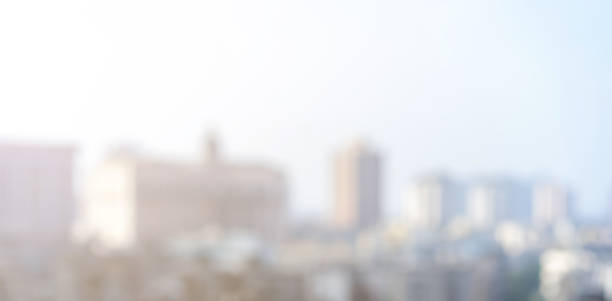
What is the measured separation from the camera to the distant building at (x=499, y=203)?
12.0ft

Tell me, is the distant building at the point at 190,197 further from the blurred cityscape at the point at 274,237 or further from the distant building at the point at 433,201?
the distant building at the point at 433,201

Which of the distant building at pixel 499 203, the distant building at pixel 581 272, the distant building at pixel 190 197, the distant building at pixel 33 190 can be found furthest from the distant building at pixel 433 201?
the distant building at pixel 33 190

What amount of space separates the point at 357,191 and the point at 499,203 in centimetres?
254

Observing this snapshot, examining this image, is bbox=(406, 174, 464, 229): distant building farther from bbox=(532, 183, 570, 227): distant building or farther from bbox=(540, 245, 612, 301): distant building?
bbox=(532, 183, 570, 227): distant building

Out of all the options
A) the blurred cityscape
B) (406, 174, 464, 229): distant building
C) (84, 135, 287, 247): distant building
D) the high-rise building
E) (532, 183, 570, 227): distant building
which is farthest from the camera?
(84, 135, 287, 247): distant building

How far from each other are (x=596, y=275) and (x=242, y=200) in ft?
18.4

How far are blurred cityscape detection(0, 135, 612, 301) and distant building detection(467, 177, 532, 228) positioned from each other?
1 cm

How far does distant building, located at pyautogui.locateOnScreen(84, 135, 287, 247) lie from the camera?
7.36 m

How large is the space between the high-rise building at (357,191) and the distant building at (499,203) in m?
1.67

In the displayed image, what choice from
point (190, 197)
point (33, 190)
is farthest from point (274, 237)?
point (33, 190)

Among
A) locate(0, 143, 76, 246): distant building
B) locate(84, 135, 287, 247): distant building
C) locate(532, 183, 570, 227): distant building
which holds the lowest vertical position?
locate(84, 135, 287, 247): distant building

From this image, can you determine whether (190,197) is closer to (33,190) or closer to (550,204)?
(550,204)

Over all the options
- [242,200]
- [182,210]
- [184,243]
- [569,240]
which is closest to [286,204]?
[242,200]

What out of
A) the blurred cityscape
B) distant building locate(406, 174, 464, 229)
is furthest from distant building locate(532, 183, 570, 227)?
distant building locate(406, 174, 464, 229)
